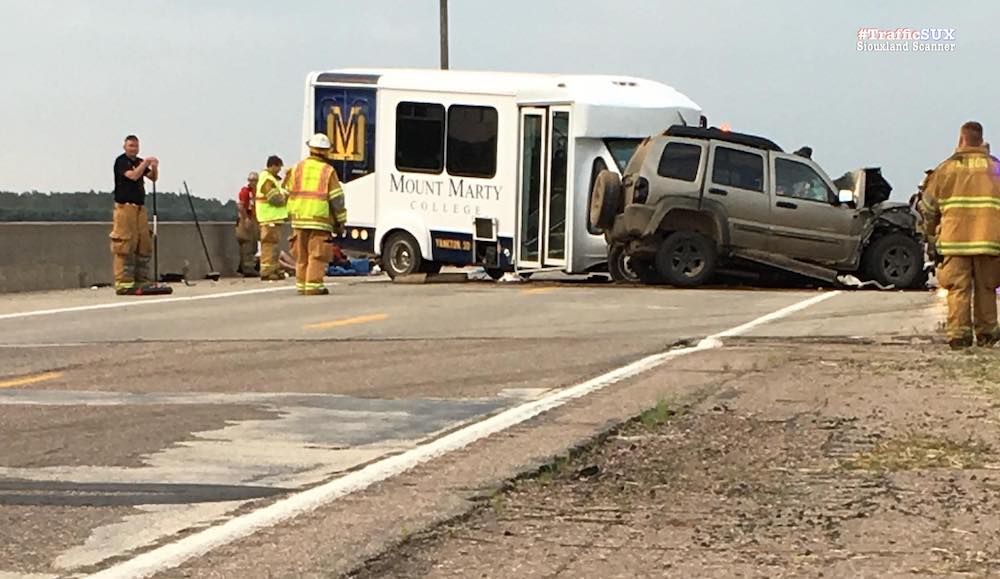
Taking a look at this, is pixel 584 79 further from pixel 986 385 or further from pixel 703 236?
pixel 986 385

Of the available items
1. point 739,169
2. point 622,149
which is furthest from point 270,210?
point 739,169

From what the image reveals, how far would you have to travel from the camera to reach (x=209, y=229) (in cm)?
2966

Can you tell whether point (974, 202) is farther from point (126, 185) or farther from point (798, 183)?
point (126, 185)

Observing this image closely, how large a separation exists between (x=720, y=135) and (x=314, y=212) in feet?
18.9

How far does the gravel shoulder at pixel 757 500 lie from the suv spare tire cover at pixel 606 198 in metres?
12.9

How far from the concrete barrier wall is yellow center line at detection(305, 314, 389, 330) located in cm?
772

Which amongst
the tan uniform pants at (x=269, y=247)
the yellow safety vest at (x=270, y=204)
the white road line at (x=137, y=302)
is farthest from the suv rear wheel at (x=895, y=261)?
the yellow safety vest at (x=270, y=204)

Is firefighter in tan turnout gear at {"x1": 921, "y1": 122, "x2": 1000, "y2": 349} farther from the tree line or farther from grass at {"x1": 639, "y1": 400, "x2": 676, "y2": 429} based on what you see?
the tree line

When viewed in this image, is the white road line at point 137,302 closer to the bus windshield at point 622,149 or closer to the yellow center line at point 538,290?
the yellow center line at point 538,290

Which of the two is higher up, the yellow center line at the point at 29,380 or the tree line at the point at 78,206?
the tree line at the point at 78,206

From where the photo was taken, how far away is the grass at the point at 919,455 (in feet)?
25.7

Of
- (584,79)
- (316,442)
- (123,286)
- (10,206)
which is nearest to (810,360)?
(316,442)

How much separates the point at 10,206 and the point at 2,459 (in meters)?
17.5

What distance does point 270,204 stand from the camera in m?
28.3
